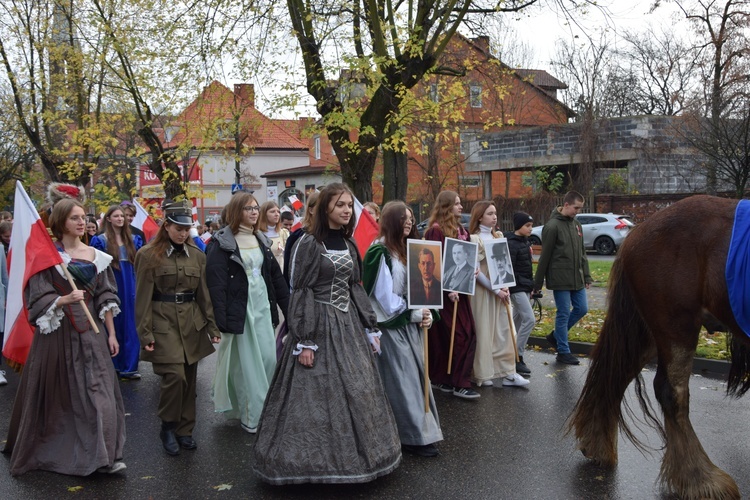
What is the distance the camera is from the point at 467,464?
5.27 metres

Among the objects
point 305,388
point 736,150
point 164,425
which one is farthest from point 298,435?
Answer: point 736,150

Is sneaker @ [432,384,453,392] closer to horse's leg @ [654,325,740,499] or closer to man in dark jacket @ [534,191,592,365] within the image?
man in dark jacket @ [534,191,592,365]

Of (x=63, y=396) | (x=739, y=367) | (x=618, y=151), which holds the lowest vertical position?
(x=63, y=396)

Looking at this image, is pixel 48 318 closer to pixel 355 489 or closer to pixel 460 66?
pixel 355 489

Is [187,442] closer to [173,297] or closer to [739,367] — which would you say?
[173,297]

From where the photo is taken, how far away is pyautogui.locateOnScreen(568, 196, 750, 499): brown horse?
4.55 m

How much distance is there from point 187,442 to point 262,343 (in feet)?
3.76

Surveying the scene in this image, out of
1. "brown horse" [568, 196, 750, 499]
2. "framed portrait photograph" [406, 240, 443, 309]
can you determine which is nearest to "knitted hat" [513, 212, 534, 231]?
"framed portrait photograph" [406, 240, 443, 309]

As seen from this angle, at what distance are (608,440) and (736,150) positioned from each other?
47.1 feet

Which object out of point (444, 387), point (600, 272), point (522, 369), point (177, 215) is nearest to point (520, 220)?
point (522, 369)

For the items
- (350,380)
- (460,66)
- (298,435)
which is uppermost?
(460,66)

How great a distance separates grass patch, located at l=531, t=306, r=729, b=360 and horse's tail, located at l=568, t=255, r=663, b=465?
205 cm

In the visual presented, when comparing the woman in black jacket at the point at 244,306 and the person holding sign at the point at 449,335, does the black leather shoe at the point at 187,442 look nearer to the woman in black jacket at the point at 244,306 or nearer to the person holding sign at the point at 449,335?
the woman in black jacket at the point at 244,306

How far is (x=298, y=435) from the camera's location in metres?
4.57
